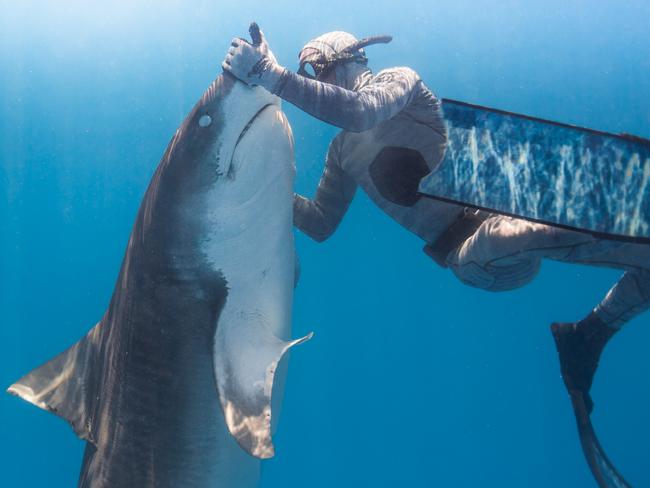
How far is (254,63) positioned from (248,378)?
1686 mm

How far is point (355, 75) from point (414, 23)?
13666 millimetres

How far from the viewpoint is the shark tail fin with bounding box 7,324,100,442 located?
10.7ft

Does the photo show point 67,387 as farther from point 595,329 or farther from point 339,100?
point 595,329

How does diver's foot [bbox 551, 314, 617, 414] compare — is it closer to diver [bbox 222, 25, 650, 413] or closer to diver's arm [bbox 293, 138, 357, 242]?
diver [bbox 222, 25, 650, 413]

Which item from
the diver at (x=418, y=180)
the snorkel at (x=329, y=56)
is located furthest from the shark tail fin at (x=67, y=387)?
the snorkel at (x=329, y=56)

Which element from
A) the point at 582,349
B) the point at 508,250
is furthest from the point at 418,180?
the point at 582,349

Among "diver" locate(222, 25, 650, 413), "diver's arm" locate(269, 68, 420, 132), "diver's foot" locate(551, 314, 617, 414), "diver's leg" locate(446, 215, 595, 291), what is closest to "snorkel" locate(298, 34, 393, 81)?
"diver" locate(222, 25, 650, 413)

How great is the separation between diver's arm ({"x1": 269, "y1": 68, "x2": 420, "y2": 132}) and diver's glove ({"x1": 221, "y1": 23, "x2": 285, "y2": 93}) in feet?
0.11

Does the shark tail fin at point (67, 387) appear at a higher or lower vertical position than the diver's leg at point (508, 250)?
lower

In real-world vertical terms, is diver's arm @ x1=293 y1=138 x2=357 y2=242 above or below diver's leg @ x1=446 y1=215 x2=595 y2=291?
above

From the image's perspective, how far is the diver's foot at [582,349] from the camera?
3.91 metres

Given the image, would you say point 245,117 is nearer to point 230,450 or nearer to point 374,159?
point 374,159

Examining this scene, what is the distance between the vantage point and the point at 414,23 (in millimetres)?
15695

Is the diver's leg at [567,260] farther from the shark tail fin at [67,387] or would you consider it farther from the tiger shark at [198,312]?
the shark tail fin at [67,387]
